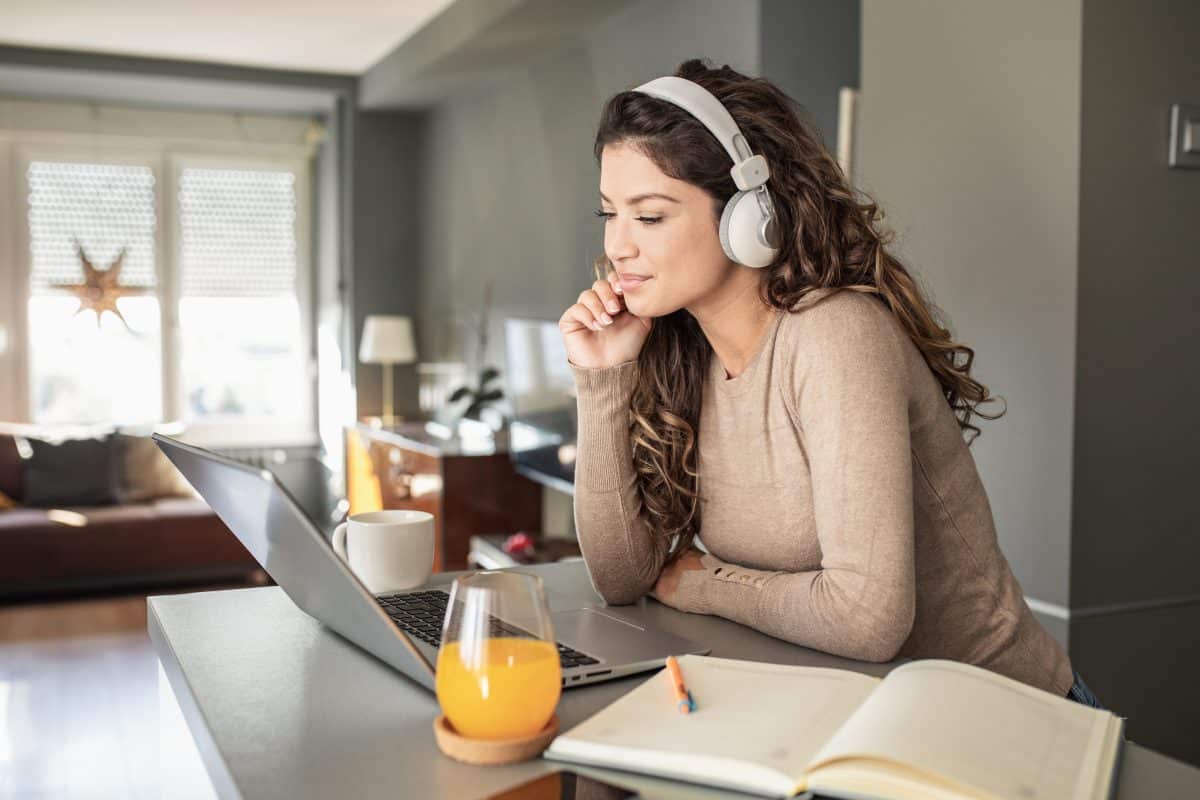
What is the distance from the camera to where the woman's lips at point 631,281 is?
53.4 inches

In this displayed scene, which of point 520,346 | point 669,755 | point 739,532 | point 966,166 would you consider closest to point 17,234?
point 520,346

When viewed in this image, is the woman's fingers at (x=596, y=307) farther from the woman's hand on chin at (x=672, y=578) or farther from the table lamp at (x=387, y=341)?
the table lamp at (x=387, y=341)

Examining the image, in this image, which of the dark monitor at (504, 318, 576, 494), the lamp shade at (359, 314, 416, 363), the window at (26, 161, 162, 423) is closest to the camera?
the dark monitor at (504, 318, 576, 494)

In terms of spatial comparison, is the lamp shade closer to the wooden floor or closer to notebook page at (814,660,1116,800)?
the wooden floor

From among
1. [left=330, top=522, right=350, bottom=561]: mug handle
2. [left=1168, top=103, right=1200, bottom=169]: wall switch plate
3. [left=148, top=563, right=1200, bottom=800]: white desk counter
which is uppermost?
[left=1168, top=103, right=1200, bottom=169]: wall switch plate

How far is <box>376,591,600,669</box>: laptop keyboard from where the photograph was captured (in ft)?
3.29

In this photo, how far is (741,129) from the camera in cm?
136

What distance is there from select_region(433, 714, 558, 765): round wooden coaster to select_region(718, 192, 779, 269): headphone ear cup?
699mm

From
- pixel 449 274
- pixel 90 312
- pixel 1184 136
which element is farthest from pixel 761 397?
pixel 90 312

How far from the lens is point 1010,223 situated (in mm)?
2111

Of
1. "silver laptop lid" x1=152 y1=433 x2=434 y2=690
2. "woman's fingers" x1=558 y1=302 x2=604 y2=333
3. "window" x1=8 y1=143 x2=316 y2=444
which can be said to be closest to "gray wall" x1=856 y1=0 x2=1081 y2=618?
"woman's fingers" x1=558 y1=302 x2=604 y2=333

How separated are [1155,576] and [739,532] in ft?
3.93

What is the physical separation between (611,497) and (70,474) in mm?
4918

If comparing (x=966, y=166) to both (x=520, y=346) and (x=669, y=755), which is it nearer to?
(x=669, y=755)
